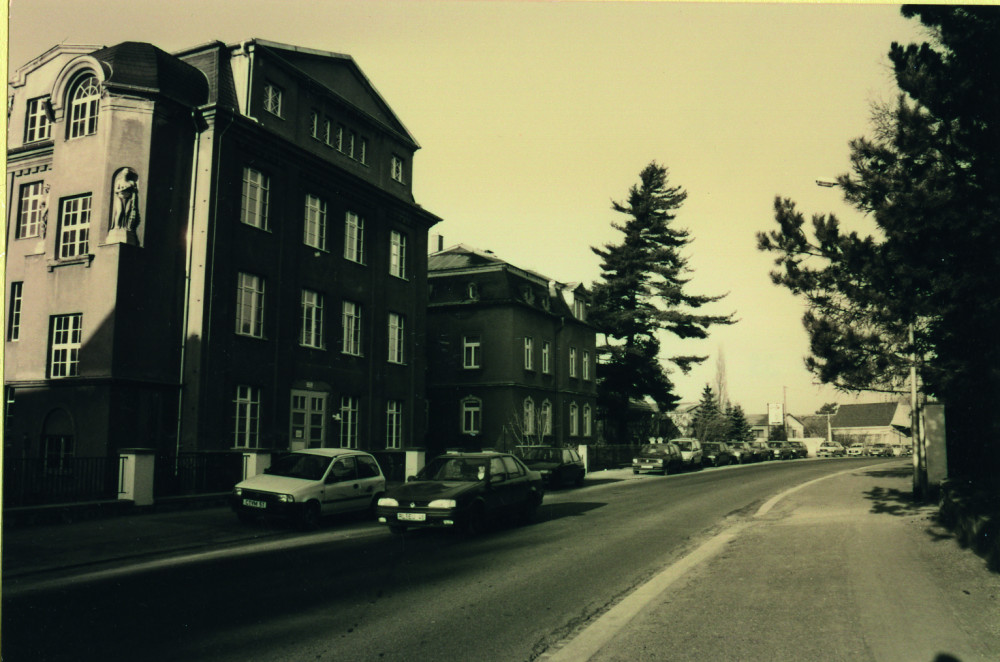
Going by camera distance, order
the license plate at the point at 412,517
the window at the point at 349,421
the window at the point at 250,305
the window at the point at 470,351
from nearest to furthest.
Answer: the license plate at the point at 412,517
the window at the point at 250,305
the window at the point at 349,421
the window at the point at 470,351

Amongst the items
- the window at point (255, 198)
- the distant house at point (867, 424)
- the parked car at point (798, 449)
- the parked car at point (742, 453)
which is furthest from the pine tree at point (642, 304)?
the distant house at point (867, 424)

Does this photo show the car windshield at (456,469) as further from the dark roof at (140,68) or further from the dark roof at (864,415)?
the dark roof at (864,415)

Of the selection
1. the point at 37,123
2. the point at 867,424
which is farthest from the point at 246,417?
the point at 867,424

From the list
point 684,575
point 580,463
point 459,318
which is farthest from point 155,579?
point 459,318

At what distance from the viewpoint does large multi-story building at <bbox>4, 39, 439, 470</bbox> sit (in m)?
20.8

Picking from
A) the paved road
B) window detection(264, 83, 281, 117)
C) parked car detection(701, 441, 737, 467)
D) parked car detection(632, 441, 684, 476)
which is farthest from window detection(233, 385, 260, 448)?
parked car detection(701, 441, 737, 467)

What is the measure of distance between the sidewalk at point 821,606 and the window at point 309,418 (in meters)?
16.2

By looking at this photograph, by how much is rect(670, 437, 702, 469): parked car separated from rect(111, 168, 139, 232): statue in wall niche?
2933 centimetres

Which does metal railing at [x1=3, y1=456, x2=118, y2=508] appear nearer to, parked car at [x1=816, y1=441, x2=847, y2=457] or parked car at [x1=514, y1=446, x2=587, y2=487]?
parked car at [x1=514, y1=446, x2=587, y2=487]

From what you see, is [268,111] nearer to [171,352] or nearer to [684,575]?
[171,352]

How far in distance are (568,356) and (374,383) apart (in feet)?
65.1

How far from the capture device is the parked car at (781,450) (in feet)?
211

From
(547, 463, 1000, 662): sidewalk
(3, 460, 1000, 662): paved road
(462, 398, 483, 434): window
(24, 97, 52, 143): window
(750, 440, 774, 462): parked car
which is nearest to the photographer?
(547, 463, 1000, 662): sidewalk

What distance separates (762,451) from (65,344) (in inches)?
2009
